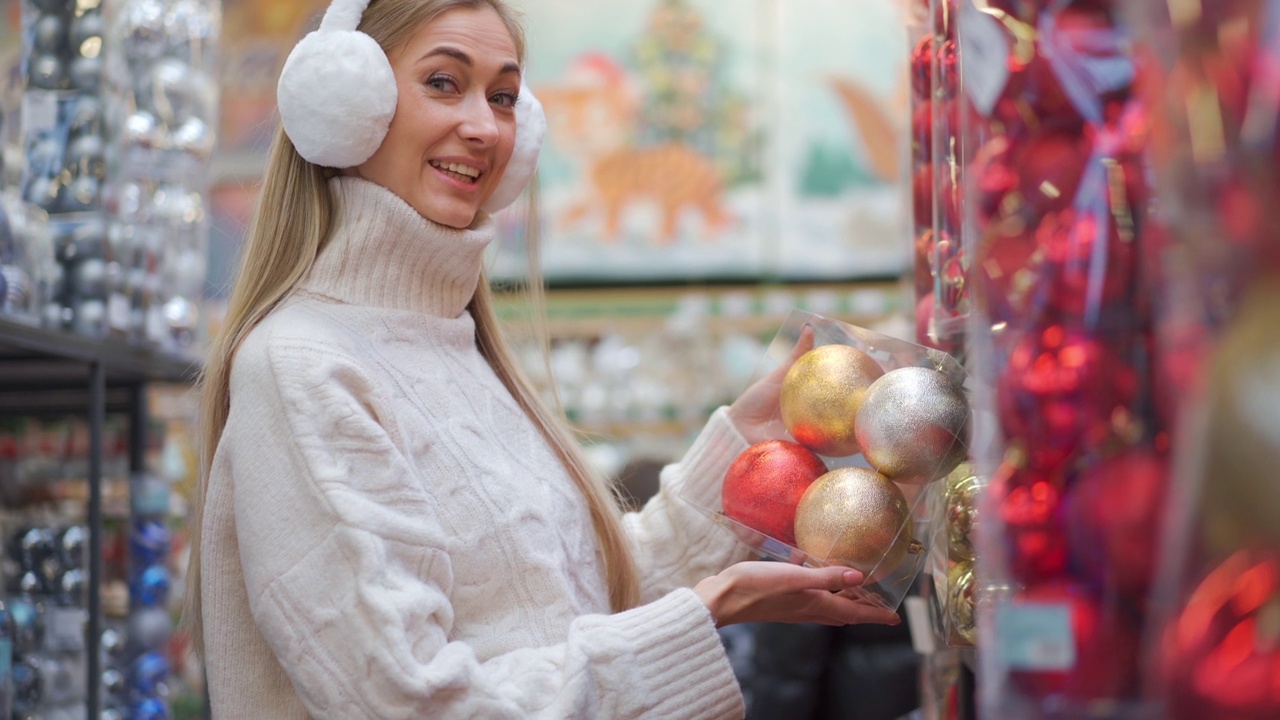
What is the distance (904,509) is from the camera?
1.35m

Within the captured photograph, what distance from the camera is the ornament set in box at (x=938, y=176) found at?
1.32 m

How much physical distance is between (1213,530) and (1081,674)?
14 centimetres

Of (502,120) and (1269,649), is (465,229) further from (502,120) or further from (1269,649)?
(1269,649)

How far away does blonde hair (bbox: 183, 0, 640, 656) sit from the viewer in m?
1.58

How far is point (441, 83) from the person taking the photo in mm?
1640

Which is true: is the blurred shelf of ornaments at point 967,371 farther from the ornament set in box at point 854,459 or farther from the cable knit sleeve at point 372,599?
the cable knit sleeve at point 372,599

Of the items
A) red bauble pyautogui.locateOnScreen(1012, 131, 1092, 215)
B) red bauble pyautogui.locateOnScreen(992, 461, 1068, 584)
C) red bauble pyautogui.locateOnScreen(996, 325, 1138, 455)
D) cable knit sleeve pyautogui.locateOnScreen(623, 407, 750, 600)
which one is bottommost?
cable knit sleeve pyautogui.locateOnScreen(623, 407, 750, 600)

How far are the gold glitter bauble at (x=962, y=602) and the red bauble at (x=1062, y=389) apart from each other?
59 cm

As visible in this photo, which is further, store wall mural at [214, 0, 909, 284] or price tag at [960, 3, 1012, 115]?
store wall mural at [214, 0, 909, 284]

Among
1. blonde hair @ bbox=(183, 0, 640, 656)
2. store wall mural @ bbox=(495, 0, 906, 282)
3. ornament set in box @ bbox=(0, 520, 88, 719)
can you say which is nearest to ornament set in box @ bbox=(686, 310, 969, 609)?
blonde hair @ bbox=(183, 0, 640, 656)

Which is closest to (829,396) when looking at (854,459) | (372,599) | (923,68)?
(854,459)

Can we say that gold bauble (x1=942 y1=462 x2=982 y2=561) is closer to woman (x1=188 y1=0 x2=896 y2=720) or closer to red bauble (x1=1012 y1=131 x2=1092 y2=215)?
woman (x1=188 y1=0 x2=896 y2=720)

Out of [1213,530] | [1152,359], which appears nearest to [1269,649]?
[1213,530]

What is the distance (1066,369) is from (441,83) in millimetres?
1125
